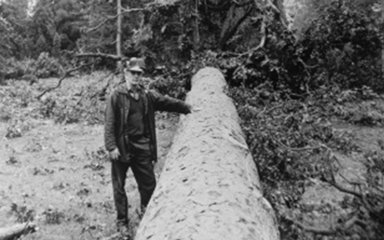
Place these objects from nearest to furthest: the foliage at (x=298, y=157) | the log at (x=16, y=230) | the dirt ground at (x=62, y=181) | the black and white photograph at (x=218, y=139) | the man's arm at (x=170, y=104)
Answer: the black and white photograph at (x=218, y=139) < the foliage at (x=298, y=157) < the log at (x=16, y=230) < the man's arm at (x=170, y=104) < the dirt ground at (x=62, y=181)

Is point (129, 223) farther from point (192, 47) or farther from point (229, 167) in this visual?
point (192, 47)

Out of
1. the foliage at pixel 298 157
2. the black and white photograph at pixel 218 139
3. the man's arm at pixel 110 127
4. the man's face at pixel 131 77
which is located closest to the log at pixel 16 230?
the black and white photograph at pixel 218 139

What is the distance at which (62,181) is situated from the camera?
284 inches

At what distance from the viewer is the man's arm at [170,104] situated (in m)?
5.34

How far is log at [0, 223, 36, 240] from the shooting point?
4793 millimetres

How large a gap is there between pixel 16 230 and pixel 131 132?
1.71 m

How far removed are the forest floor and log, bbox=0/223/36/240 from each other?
3.0 inches

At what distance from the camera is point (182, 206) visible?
265 cm

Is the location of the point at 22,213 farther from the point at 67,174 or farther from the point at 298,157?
the point at 298,157

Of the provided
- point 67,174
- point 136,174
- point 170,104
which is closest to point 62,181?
point 67,174

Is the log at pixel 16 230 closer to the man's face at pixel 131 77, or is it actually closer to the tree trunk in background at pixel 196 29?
the man's face at pixel 131 77

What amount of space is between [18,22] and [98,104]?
19296mm

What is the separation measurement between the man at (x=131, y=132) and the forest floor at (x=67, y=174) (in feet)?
1.39

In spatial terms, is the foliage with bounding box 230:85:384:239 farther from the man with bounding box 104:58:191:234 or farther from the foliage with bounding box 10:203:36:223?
the foliage with bounding box 10:203:36:223
